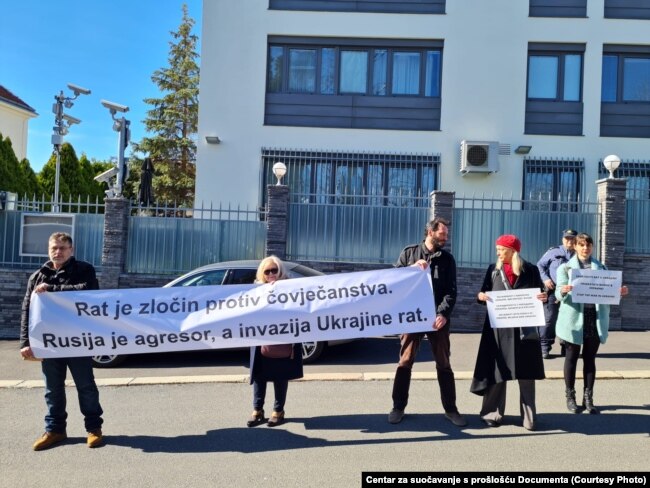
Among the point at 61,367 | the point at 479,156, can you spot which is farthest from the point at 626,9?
the point at 61,367

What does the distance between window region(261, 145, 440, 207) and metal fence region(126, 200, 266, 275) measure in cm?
394

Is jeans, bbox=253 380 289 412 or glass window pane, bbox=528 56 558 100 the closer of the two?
jeans, bbox=253 380 289 412

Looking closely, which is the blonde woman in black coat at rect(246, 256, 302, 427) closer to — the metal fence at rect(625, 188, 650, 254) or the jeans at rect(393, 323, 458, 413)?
the jeans at rect(393, 323, 458, 413)

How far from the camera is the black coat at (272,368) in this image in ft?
18.0

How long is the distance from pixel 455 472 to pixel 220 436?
2125 millimetres

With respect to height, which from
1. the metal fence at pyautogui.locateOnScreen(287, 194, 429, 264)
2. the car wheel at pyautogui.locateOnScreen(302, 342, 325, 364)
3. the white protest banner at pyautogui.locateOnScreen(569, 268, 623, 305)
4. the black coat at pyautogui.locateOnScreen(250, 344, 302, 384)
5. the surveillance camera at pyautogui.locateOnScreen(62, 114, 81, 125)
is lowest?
the car wheel at pyautogui.locateOnScreen(302, 342, 325, 364)

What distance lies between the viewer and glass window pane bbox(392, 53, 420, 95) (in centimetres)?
1523

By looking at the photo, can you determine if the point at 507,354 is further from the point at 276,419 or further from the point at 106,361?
the point at 106,361

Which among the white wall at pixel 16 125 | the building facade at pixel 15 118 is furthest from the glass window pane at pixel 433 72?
the white wall at pixel 16 125

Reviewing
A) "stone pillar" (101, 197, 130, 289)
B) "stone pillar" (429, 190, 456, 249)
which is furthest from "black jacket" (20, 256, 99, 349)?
"stone pillar" (429, 190, 456, 249)

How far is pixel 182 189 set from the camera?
102 feet

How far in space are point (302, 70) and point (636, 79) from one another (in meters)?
8.70

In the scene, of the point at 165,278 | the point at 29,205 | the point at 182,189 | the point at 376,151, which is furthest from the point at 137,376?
the point at 182,189

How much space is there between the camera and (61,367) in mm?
5203
